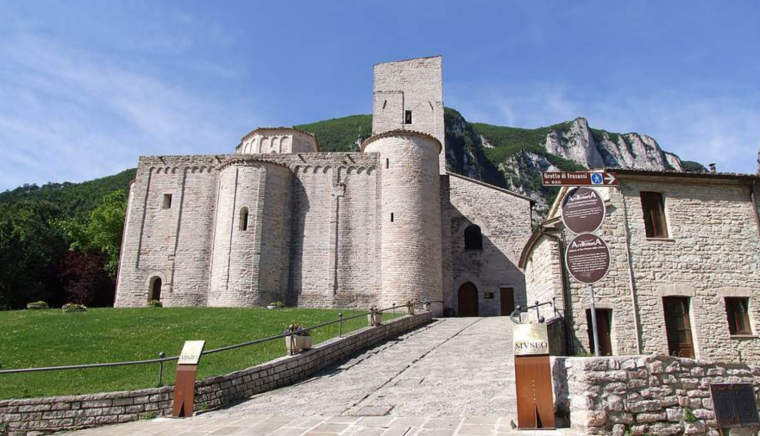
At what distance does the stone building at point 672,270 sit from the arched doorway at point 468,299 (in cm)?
1414

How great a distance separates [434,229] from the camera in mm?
28250

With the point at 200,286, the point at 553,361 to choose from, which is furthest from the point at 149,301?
the point at 553,361

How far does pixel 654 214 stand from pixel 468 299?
15977 millimetres

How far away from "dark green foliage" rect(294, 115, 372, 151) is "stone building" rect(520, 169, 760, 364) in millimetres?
75047

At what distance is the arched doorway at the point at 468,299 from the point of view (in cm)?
2999

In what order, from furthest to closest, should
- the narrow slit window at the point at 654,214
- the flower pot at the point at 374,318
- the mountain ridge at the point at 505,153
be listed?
the mountain ridge at the point at 505,153, the flower pot at the point at 374,318, the narrow slit window at the point at 654,214

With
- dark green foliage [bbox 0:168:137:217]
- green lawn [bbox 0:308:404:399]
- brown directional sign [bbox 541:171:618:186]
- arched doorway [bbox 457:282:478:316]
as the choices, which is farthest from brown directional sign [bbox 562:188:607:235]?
dark green foliage [bbox 0:168:137:217]

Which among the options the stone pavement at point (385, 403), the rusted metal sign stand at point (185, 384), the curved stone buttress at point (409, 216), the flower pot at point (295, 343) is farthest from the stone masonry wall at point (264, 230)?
the rusted metal sign stand at point (185, 384)

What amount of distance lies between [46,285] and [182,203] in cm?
1874

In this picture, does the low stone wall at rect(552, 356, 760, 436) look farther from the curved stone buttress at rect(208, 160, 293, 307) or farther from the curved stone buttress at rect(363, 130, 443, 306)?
the curved stone buttress at rect(208, 160, 293, 307)

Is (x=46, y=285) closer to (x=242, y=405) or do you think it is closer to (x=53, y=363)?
(x=53, y=363)

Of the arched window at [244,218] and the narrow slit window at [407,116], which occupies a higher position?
the narrow slit window at [407,116]

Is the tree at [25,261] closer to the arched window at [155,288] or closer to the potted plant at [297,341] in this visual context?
the arched window at [155,288]

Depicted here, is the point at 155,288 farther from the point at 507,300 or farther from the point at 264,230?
the point at 507,300
